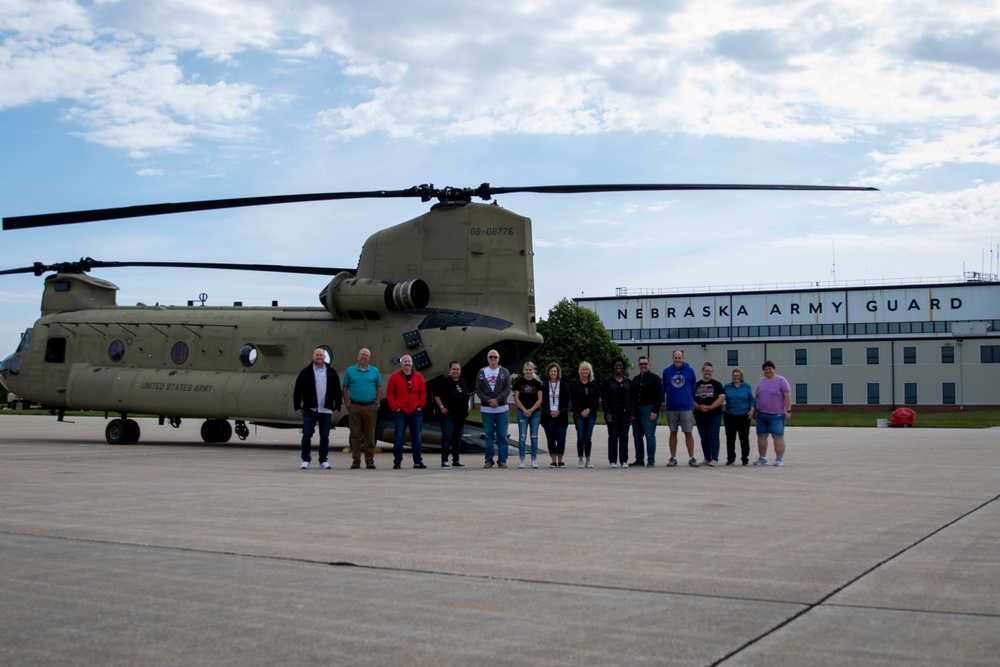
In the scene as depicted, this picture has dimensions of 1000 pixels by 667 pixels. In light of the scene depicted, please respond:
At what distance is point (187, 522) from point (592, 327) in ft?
216

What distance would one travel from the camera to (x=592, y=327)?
73.1 m

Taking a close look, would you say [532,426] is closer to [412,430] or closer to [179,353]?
[412,430]

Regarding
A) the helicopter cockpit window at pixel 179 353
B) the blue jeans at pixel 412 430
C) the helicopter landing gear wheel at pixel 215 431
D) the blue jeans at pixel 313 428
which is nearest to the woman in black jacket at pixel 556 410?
the blue jeans at pixel 412 430

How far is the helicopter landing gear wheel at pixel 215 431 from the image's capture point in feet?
Result: 73.1

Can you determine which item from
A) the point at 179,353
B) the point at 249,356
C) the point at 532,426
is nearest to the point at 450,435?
the point at 532,426

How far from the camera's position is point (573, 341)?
71625 millimetres

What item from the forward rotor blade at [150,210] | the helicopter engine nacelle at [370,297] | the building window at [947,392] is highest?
the forward rotor blade at [150,210]

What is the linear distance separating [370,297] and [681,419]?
657cm

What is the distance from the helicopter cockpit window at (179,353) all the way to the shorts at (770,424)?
11.9 m

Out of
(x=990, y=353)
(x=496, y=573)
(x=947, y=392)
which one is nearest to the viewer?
(x=496, y=573)

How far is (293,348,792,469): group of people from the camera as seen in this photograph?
1420 cm

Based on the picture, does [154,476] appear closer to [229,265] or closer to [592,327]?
[229,265]

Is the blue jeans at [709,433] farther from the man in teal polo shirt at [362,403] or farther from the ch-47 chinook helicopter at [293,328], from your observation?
the man in teal polo shirt at [362,403]

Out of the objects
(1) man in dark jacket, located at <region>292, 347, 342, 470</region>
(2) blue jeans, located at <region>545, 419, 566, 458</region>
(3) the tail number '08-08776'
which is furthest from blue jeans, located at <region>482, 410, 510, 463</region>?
(3) the tail number '08-08776'
